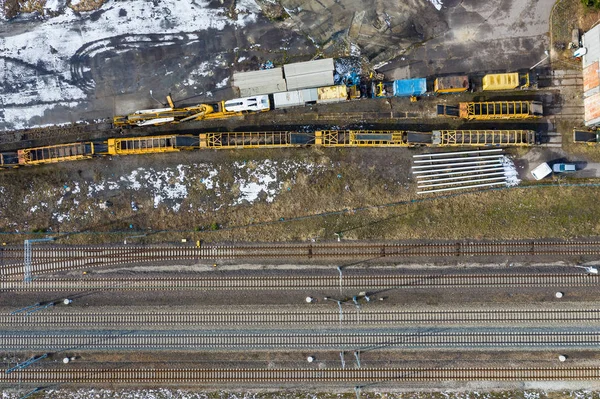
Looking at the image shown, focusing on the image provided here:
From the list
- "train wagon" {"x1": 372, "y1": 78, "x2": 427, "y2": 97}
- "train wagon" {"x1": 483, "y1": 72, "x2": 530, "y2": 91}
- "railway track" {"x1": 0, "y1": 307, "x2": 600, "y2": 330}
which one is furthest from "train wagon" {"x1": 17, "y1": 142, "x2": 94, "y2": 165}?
"train wagon" {"x1": 483, "y1": 72, "x2": 530, "y2": 91}

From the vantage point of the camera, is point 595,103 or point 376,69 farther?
point 376,69

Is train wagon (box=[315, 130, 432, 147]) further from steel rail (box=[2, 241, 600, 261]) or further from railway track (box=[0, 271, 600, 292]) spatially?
railway track (box=[0, 271, 600, 292])

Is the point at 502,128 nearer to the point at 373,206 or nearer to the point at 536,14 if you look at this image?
the point at 536,14

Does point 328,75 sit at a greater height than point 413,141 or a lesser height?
greater

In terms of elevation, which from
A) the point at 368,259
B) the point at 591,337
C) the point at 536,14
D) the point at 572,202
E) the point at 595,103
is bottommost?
the point at 591,337

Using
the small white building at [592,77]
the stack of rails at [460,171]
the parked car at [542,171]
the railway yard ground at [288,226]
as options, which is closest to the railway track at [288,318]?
the railway yard ground at [288,226]

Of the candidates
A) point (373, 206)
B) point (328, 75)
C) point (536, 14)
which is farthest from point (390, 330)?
point (536, 14)
